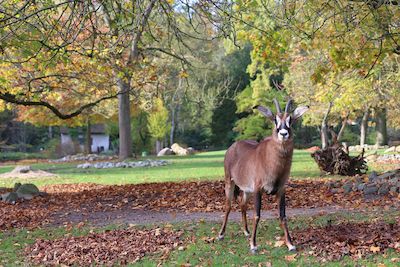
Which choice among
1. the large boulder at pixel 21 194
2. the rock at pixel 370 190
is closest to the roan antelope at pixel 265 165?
the rock at pixel 370 190

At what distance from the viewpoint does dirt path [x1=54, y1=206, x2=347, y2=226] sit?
10352 mm

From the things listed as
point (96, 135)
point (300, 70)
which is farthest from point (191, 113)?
point (300, 70)

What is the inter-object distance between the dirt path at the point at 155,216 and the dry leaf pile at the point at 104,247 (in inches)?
49.1

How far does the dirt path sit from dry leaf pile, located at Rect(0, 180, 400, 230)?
0.33 metres

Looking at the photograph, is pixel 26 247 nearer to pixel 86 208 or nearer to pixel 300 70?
pixel 86 208

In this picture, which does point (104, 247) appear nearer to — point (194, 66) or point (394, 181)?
point (394, 181)

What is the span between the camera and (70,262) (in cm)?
738

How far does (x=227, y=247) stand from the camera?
7750 mm

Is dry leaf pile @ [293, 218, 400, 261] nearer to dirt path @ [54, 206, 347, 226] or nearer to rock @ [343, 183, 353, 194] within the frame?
dirt path @ [54, 206, 347, 226]

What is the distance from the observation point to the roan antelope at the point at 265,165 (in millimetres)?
6699

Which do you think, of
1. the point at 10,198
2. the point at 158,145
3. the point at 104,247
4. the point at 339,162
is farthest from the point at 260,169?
the point at 158,145

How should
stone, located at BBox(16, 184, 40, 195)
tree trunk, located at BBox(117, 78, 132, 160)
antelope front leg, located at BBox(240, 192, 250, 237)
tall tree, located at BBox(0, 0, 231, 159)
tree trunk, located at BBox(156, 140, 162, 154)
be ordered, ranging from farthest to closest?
tree trunk, located at BBox(156, 140, 162, 154)
tree trunk, located at BBox(117, 78, 132, 160)
stone, located at BBox(16, 184, 40, 195)
tall tree, located at BBox(0, 0, 231, 159)
antelope front leg, located at BBox(240, 192, 250, 237)

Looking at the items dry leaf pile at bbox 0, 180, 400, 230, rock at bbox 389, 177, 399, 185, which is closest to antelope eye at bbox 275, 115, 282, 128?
dry leaf pile at bbox 0, 180, 400, 230

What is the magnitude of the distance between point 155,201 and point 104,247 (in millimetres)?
4967
